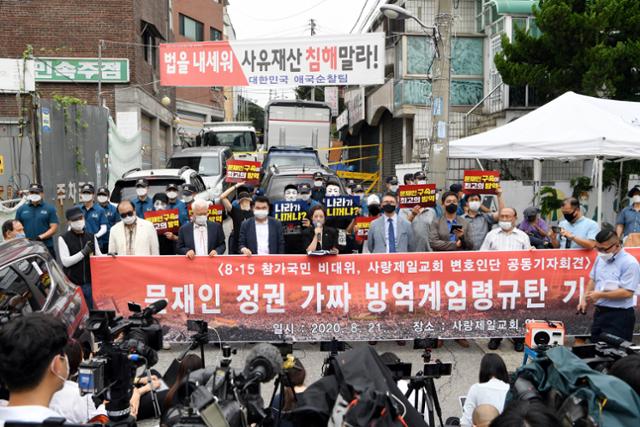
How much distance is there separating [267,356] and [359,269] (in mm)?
4775

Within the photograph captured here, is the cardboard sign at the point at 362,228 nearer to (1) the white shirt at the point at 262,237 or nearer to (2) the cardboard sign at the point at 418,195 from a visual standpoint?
(2) the cardboard sign at the point at 418,195

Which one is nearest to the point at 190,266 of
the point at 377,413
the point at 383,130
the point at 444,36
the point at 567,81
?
the point at 377,413

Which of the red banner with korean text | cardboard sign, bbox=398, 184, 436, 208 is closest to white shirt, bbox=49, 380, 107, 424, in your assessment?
the red banner with korean text

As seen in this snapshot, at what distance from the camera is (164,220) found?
30.0ft

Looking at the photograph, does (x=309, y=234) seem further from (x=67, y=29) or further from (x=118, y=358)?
(x=67, y=29)

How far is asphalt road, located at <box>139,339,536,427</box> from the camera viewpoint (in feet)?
21.9

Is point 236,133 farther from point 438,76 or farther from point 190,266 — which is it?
point 190,266

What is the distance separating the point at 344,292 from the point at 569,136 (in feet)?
16.2

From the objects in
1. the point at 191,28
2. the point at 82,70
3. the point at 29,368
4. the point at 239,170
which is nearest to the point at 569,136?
the point at 239,170

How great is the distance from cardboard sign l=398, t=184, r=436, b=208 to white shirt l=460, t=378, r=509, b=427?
205 inches

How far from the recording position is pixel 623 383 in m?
2.80

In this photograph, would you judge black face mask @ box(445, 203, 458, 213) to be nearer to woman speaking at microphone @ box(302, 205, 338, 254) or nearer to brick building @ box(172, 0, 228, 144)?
woman speaking at microphone @ box(302, 205, 338, 254)

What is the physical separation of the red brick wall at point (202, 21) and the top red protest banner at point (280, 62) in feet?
84.5

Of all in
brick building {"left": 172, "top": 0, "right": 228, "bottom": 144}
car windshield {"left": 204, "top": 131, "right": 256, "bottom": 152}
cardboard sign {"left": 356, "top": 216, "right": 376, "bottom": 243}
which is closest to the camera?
cardboard sign {"left": 356, "top": 216, "right": 376, "bottom": 243}
